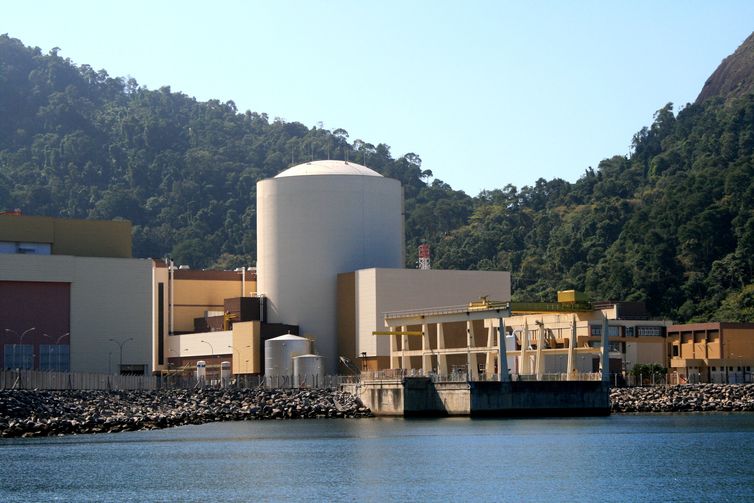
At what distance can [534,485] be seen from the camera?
164ft

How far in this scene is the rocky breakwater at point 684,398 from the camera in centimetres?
10812

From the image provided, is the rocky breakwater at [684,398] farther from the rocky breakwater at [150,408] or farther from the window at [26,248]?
the window at [26,248]

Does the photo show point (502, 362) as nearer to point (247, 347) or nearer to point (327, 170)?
point (247, 347)

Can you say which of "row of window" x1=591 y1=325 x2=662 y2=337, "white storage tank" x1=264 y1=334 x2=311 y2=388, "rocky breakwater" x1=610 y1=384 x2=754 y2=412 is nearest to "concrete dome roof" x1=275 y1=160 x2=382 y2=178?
"white storage tank" x1=264 y1=334 x2=311 y2=388

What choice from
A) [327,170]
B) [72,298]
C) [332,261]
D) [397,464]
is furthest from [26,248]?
[397,464]

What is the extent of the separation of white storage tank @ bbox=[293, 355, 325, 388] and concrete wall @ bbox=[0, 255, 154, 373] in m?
12.7

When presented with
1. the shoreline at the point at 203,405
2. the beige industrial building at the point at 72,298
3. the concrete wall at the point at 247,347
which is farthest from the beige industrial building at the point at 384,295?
the beige industrial building at the point at 72,298

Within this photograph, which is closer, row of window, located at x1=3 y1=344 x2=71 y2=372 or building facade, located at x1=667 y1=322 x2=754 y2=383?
row of window, located at x1=3 y1=344 x2=71 y2=372

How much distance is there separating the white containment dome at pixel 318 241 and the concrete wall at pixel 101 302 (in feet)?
53.4

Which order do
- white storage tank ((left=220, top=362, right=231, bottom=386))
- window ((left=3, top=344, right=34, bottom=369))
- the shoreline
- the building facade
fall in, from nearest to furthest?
the shoreline < window ((left=3, top=344, right=34, bottom=369)) < white storage tank ((left=220, top=362, right=231, bottom=386)) < the building facade

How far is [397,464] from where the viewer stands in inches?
2295

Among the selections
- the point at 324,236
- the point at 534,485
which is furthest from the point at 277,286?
the point at 534,485

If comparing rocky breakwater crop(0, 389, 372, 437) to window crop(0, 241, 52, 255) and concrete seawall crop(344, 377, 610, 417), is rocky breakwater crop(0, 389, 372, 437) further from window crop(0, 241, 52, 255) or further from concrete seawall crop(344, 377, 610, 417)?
window crop(0, 241, 52, 255)

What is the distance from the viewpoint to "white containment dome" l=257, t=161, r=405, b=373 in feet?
421
